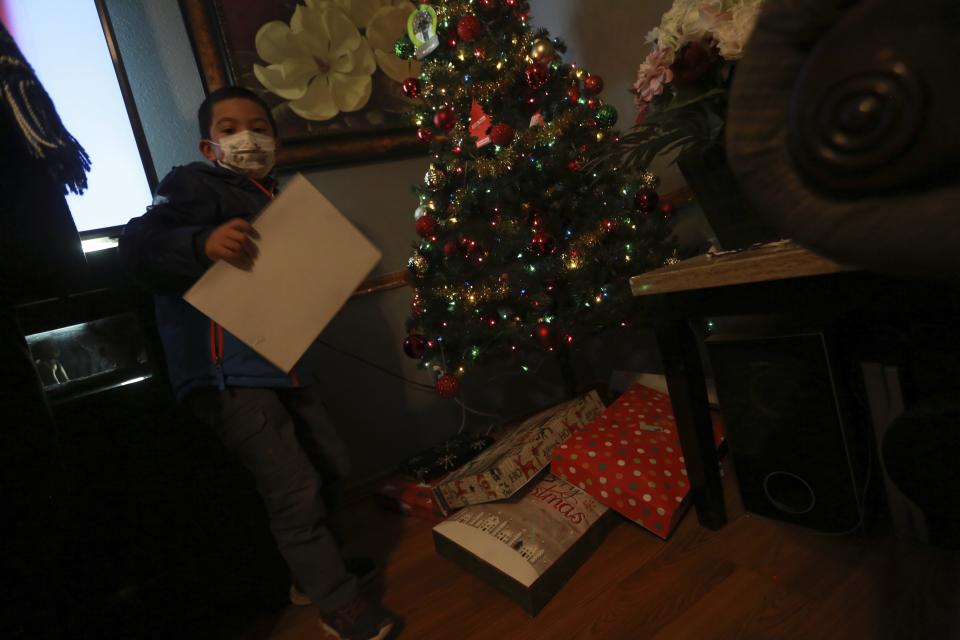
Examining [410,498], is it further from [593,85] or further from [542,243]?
[593,85]

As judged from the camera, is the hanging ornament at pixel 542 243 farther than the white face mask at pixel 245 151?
Yes

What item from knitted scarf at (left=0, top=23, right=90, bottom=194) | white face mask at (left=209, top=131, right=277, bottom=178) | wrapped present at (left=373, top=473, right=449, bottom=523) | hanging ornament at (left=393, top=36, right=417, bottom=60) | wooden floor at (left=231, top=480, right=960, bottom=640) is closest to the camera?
knitted scarf at (left=0, top=23, right=90, bottom=194)

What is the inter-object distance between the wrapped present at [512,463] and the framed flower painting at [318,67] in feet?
3.32

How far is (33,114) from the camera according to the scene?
1.65ft

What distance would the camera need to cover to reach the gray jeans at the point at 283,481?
2.69 feet

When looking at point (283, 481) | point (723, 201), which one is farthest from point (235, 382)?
point (723, 201)

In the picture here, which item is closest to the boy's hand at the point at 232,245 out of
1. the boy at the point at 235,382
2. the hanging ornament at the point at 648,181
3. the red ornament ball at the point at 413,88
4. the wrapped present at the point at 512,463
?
the boy at the point at 235,382

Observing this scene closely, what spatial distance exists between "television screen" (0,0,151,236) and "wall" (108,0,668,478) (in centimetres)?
14

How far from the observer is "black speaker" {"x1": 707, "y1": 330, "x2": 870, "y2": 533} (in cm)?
75

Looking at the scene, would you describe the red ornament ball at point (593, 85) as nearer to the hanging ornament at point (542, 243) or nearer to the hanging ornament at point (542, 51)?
the hanging ornament at point (542, 51)

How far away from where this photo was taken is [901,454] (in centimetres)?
40

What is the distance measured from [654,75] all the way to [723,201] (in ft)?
0.80

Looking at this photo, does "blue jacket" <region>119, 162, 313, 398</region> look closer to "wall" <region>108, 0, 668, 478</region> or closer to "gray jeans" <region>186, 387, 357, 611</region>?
"gray jeans" <region>186, 387, 357, 611</region>

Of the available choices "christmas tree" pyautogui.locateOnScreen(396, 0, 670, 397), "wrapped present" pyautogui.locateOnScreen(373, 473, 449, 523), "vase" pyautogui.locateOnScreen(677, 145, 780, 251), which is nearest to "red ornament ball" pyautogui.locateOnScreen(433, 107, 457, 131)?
"christmas tree" pyautogui.locateOnScreen(396, 0, 670, 397)
